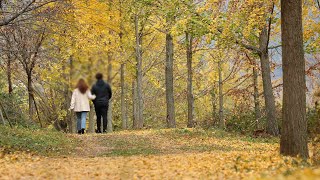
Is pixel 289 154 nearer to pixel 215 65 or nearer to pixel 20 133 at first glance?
pixel 20 133

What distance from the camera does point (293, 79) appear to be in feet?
37.8

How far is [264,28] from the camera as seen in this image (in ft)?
70.1

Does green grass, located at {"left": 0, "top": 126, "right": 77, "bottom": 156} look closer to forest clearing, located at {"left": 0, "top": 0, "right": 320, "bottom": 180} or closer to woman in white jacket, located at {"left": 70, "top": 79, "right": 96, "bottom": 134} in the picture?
forest clearing, located at {"left": 0, "top": 0, "right": 320, "bottom": 180}

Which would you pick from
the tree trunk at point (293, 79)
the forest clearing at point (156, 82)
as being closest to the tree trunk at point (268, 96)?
the forest clearing at point (156, 82)

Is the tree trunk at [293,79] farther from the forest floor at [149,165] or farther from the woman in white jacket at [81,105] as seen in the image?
the woman in white jacket at [81,105]

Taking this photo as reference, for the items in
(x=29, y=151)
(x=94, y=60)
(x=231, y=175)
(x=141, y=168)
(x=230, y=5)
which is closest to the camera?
(x=231, y=175)

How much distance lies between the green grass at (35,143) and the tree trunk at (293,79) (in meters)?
5.70

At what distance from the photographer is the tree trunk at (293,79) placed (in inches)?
447

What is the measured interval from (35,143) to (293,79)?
7.52 meters

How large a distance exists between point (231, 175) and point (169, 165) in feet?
6.86

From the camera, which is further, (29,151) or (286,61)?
(29,151)

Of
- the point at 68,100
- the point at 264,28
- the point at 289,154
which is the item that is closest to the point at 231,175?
the point at 289,154

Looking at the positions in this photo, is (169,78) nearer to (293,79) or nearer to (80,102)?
(80,102)

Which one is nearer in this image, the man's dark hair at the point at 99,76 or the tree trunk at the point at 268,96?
the man's dark hair at the point at 99,76
